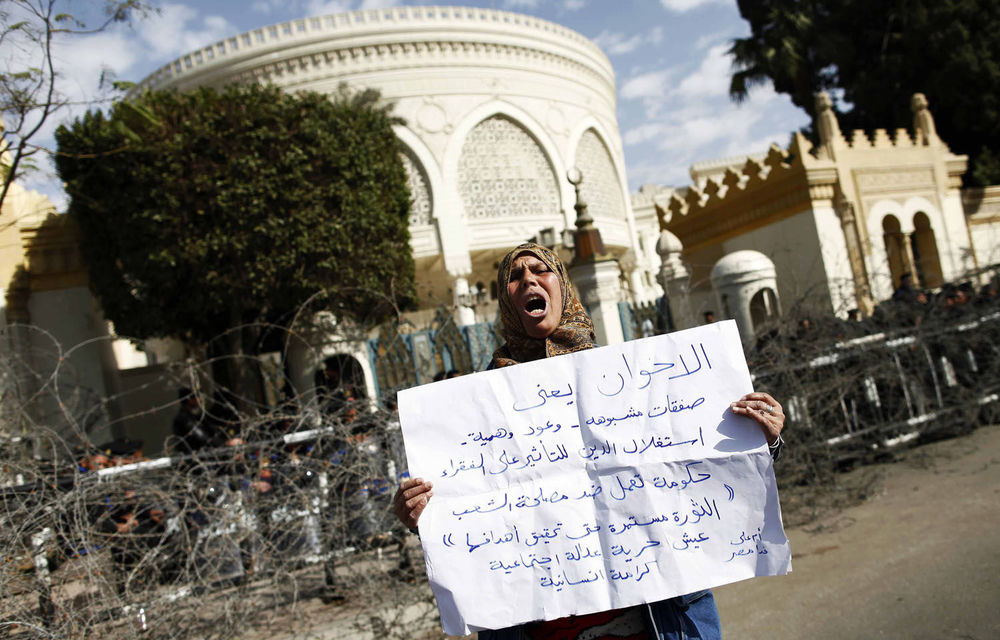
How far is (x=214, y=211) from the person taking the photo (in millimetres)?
11336

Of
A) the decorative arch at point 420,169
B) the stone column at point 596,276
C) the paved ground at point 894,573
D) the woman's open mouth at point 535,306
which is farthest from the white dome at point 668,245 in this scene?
the decorative arch at point 420,169

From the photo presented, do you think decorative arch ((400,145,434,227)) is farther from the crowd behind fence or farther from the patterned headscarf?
the patterned headscarf

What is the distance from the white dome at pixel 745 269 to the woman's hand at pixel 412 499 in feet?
26.0

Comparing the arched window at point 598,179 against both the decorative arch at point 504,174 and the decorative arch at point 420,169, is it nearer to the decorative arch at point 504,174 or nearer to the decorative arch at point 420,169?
the decorative arch at point 504,174

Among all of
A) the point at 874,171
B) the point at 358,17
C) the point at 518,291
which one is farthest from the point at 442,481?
the point at 358,17

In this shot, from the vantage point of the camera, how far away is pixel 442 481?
1719 millimetres

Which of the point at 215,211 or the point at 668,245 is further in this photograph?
the point at 215,211

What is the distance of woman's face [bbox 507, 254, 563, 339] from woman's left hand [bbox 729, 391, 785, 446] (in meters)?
0.49

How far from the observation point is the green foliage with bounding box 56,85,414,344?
11.3m

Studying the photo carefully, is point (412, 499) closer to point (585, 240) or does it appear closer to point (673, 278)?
point (585, 240)

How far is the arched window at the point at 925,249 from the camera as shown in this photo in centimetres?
1344

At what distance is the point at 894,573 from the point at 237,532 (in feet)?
11.4

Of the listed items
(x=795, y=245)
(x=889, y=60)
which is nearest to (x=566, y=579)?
(x=795, y=245)

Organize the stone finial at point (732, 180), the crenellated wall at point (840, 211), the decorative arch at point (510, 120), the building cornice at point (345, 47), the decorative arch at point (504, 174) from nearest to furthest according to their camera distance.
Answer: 1. the crenellated wall at point (840, 211)
2. the stone finial at point (732, 180)
3. the building cornice at point (345, 47)
4. the decorative arch at point (510, 120)
5. the decorative arch at point (504, 174)
